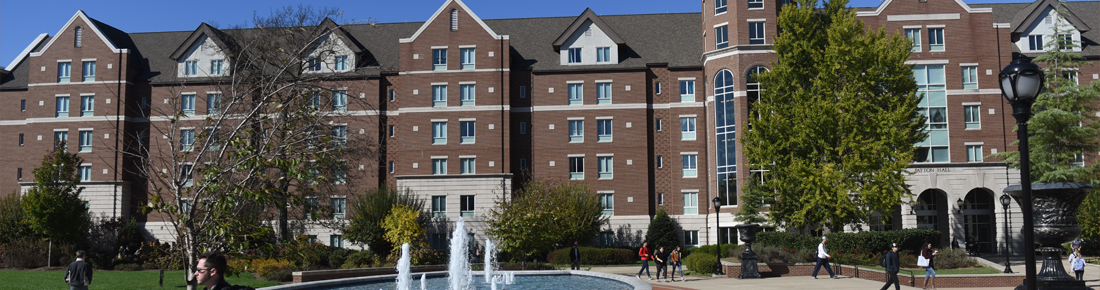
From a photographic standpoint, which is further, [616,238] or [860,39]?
[616,238]

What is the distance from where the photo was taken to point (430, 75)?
4697 centimetres

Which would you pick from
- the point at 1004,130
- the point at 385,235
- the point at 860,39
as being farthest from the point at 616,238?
the point at 1004,130

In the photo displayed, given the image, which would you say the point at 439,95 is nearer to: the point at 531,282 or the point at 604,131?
the point at 604,131

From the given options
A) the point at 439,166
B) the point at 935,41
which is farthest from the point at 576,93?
the point at 935,41

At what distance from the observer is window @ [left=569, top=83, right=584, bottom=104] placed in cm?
4778

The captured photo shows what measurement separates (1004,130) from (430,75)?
33.3m

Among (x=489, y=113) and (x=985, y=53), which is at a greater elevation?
(x=985, y=53)

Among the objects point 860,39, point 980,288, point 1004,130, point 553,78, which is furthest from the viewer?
point 553,78

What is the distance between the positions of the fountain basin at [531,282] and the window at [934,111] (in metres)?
26.0

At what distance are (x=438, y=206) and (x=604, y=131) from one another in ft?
36.0

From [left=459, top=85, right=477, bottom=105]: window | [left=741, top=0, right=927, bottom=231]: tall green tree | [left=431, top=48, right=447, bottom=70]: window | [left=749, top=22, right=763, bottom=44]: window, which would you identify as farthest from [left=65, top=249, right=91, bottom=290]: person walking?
[left=749, top=22, right=763, bottom=44]: window

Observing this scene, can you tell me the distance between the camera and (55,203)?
39.7m

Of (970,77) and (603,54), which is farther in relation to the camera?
(603,54)

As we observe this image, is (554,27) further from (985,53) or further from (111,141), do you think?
(111,141)
